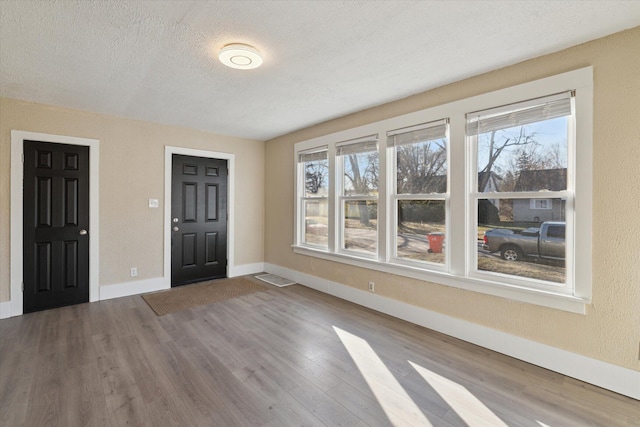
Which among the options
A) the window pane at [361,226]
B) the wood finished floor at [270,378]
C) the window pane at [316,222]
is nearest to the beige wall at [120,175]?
the wood finished floor at [270,378]

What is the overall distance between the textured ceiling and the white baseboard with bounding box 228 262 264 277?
291 centimetres

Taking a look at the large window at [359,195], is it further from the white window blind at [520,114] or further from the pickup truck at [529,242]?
the pickup truck at [529,242]

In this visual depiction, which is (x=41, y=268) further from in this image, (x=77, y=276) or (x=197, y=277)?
(x=197, y=277)

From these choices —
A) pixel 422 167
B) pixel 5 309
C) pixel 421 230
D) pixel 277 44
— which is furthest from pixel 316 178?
pixel 5 309

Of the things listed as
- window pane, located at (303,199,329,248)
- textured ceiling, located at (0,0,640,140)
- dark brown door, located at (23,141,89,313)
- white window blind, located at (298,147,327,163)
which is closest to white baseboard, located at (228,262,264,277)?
window pane, located at (303,199,329,248)

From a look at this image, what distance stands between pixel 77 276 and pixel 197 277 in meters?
1.55

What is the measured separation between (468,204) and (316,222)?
93.4 inches

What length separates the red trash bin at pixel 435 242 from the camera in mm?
3094

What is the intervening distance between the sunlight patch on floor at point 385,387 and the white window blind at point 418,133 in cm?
218

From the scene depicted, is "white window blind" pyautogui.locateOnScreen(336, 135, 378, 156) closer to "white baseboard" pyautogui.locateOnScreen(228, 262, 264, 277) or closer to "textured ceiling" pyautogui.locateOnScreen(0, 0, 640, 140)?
"textured ceiling" pyautogui.locateOnScreen(0, 0, 640, 140)

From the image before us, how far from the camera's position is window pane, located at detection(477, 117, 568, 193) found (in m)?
2.36

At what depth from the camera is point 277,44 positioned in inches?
87.5

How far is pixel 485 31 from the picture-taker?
2.04m

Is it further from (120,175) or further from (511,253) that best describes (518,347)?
(120,175)
